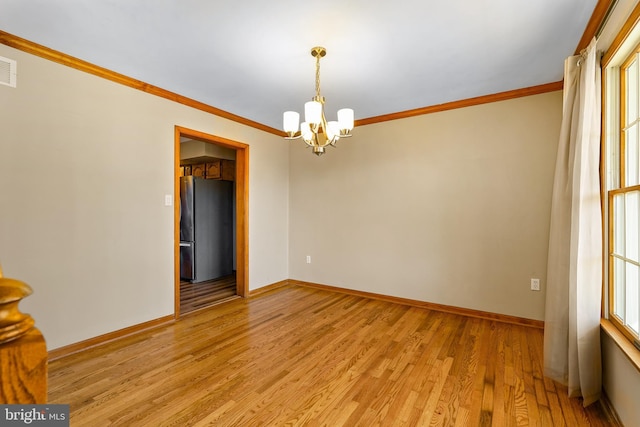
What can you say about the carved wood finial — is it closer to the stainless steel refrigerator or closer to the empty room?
the empty room

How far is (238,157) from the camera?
13.3 feet

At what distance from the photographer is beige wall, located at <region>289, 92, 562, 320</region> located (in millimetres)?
3016

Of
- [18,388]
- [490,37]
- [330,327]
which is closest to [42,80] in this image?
[18,388]

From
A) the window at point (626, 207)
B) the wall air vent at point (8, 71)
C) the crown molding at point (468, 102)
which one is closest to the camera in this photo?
the window at point (626, 207)

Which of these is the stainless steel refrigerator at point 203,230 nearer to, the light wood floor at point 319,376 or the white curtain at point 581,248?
the light wood floor at point 319,376

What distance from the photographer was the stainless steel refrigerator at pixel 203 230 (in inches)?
191

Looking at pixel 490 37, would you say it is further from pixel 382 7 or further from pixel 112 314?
pixel 112 314

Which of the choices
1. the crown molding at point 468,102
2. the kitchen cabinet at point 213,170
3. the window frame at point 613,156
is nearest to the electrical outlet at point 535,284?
the window frame at point 613,156

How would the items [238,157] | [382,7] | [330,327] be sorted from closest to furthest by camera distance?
[382,7], [330,327], [238,157]

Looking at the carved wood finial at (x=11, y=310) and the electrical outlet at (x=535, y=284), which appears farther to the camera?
the electrical outlet at (x=535, y=284)

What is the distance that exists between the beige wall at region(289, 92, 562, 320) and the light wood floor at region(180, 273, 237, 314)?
4.13 feet

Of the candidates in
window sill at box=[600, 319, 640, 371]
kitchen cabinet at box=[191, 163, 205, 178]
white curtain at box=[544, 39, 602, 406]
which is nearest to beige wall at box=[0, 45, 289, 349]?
kitchen cabinet at box=[191, 163, 205, 178]

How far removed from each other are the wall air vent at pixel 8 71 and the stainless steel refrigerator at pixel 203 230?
9.01 ft

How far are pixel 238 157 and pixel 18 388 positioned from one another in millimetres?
3825
